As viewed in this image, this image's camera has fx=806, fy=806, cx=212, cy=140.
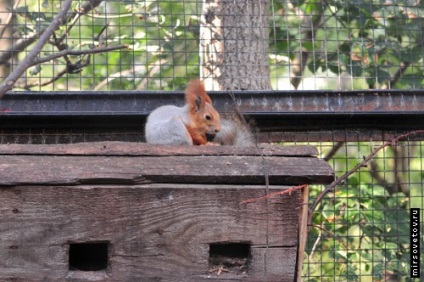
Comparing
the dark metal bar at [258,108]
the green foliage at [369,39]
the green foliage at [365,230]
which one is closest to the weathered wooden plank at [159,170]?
the dark metal bar at [258,108]

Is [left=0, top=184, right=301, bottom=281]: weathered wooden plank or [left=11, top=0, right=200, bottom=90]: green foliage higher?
[left=11, top=0, right=200, bottom=90]: green foliage

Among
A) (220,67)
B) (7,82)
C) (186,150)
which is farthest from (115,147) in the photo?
(220,67)

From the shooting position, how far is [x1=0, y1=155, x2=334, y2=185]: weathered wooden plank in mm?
2664

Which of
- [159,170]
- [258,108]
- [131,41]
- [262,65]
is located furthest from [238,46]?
[159,170]

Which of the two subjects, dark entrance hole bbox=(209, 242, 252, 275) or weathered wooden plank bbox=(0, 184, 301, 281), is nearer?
weathered wooden plank bbox=(0, 184, 301, 281)

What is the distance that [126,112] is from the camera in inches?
144

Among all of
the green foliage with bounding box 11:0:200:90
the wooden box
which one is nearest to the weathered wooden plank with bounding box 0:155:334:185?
the wooden box

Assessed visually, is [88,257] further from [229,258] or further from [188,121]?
[188,121]

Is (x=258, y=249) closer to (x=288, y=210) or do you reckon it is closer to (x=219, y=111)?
(x=288, y=210)

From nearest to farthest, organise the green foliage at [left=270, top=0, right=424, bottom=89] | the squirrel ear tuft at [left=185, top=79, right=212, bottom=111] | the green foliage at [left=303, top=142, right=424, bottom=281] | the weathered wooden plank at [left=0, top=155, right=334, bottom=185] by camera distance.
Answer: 1. the weathered wooden plank at [left=0, top=155, right=334, bottom=185]
2. the squirrel ear tuft at [left=185, top=79, right=212, bottom=111]
3. the green foliage at [left=303, top=142, right=424, bottom=281]
4. the green foliage at [left=270, top=0, right=424, bottom=89]

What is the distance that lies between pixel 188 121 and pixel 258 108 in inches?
13.2

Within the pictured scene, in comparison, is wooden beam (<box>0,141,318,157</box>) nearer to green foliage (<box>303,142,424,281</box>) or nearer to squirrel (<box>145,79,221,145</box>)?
squirrel (<box>145,79,221,145</box>)

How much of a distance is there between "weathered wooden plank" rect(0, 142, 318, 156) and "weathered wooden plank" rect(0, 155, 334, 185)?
0.02 metres

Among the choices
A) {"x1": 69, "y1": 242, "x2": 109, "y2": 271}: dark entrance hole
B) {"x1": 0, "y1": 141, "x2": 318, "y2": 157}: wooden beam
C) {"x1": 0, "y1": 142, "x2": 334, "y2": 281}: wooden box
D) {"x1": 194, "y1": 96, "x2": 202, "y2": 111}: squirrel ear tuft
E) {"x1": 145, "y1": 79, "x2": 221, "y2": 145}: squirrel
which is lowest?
{"x1": 69, "y1": 242, "x2": 109, "y2": 271}: dark entrance hole
